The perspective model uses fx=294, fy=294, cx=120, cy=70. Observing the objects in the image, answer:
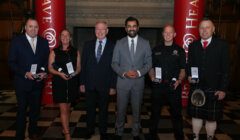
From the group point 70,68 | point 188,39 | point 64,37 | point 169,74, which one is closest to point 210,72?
point 169,74

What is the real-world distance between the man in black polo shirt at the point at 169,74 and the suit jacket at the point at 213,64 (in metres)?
0.27

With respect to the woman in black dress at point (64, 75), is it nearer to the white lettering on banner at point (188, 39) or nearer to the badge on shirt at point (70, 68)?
the badge on shirt at point (70, 68)

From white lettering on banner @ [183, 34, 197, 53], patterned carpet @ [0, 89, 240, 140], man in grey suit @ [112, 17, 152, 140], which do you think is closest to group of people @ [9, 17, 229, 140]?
man in grey suit @ [112, 17, 152, 140]

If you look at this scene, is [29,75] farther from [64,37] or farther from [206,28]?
[206,28]

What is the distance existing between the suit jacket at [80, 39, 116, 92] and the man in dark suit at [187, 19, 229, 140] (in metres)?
1.03

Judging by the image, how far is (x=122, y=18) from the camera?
6.38 meters

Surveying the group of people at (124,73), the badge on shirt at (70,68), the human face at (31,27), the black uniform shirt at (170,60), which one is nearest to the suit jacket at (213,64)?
the group of people at (124,73)

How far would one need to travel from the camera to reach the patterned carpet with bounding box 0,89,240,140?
13.0ft

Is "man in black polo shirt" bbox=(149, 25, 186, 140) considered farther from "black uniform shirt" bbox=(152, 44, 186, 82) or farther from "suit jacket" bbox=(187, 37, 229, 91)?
"suit jacket" bbox=(187, 37, 229, 91)

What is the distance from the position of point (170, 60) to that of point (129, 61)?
494 millimetres

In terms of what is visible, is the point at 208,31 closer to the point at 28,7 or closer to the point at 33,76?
the point at 33,76

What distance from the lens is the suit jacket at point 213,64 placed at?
3.22 meters

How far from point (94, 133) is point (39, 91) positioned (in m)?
0.96

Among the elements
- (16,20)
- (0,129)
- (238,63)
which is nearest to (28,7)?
(16,20)
